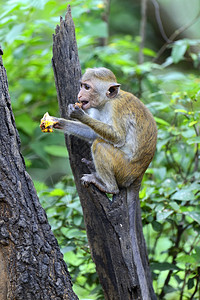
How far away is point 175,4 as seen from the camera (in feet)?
40.6

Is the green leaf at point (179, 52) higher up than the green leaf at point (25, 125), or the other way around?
the green leaf at point (179, 52)

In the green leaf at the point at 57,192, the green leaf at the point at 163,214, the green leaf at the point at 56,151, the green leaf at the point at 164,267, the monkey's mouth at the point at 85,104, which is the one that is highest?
the green leaf at the point at 56,151

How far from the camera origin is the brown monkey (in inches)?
177

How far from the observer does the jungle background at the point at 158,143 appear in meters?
5.00

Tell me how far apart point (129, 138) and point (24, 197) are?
1.79 meters

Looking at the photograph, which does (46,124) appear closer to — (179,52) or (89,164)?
(89,164)

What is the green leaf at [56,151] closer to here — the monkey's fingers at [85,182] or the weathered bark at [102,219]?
the weathered bark at [102,219]

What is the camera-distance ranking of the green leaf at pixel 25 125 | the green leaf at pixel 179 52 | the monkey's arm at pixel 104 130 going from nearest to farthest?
the monkey's arm at pixel 104 130, the green leaf at pixel 179 52, the green leaf at pixel 25 125

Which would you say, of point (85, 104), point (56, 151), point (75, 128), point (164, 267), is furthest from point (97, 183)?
point (56, 151)

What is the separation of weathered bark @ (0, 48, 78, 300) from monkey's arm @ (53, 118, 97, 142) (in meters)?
1.36

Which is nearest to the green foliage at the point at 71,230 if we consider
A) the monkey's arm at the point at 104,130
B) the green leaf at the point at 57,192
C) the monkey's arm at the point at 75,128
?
the green leaf at the point at 57,192

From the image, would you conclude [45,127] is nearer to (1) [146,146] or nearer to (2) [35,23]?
(1) [146,146]

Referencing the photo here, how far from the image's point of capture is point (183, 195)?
15.1ft

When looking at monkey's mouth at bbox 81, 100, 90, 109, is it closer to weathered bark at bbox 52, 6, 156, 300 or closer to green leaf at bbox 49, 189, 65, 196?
weathered bark at bbox 52, 6, 156, 300
